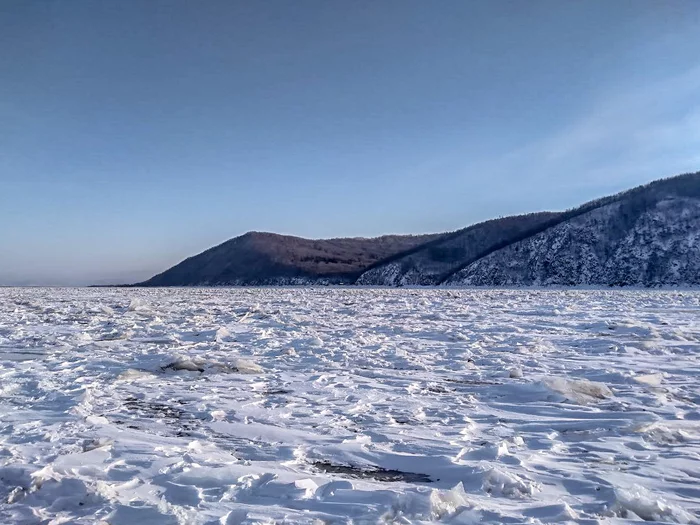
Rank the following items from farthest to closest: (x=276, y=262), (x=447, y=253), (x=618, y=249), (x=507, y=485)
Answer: (x=276, y=262) → (x=447, y=253) → (x=618, y=249) → (x=507, y=485)

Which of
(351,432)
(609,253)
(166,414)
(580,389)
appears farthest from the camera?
(609,253)

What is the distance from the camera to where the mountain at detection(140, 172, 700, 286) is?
54938mm

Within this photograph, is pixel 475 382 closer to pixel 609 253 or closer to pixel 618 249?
pixel 618 249

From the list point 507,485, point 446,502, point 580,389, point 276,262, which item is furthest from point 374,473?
point 276,262

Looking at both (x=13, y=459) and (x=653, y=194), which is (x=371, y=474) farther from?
(x=653, y=194)

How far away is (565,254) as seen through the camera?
2470 inches

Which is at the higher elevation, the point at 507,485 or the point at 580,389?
the point at 580,389

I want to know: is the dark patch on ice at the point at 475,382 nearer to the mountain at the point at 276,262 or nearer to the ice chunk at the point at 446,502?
the ice chunk at the point at 446,502

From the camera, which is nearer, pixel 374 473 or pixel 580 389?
pixel 374 473

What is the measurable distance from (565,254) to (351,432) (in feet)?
205

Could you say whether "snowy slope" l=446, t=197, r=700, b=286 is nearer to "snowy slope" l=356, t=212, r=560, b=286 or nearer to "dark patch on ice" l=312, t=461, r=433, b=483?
"snowy slope" l=356, t=212, r=560, b=286

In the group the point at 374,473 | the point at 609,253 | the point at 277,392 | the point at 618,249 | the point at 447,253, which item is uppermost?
the point at 447,253

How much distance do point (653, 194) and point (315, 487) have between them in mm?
73681

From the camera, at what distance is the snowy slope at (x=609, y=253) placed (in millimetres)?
52844
